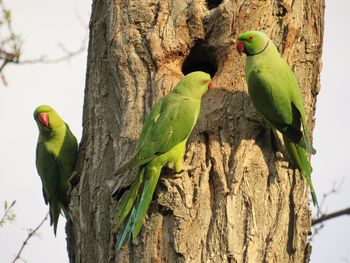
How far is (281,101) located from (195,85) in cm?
Answer: 53

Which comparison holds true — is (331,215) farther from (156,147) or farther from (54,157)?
(54,157)

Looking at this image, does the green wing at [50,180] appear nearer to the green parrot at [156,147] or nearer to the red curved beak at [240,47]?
the green parrot at [156,147]

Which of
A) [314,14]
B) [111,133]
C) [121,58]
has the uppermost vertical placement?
[314,14]

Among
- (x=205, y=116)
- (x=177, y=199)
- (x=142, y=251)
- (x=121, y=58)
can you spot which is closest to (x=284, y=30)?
(x=205, y=116)

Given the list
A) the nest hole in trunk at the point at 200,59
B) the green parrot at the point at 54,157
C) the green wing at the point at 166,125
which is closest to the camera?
the green wing at the point at 166,125

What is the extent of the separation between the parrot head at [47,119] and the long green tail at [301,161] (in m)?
2.06

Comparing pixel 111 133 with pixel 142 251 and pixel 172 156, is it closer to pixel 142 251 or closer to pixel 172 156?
pixel 172 156

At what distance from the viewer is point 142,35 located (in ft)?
14.5

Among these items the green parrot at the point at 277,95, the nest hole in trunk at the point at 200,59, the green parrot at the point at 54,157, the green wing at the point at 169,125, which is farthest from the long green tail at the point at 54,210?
the green parrot at the point at 277,95

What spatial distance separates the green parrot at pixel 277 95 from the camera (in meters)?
4.01

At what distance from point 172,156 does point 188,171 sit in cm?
13

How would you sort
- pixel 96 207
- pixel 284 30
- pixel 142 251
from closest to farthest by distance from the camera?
pixel 142 251 → pixel 96 207 → pixel 284 30

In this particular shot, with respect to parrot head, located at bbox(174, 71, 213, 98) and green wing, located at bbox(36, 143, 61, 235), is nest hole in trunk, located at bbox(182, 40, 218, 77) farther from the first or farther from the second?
green wing, located at bbox(36, 143, 61, 235)

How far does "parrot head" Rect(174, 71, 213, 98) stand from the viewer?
4.07 meters
